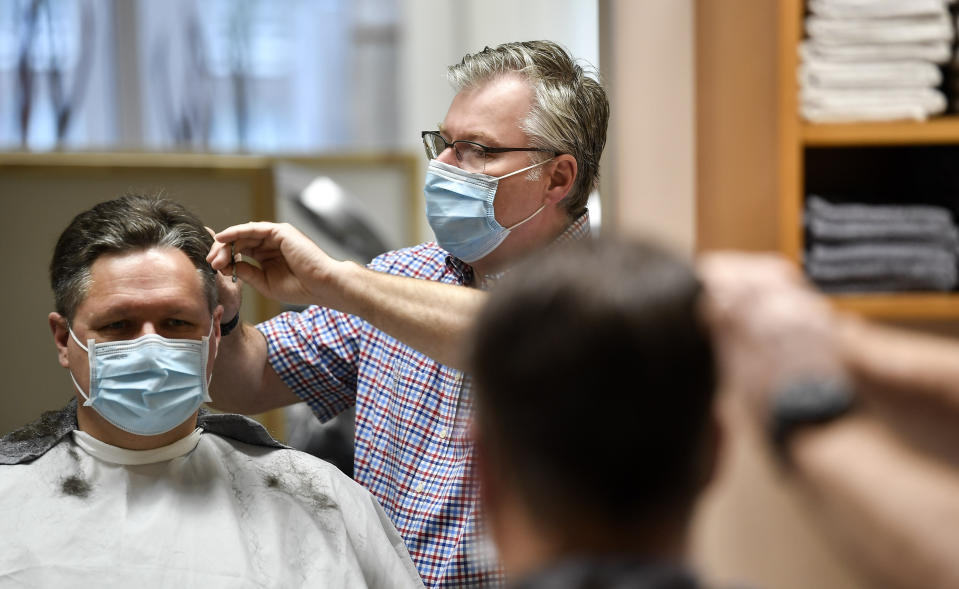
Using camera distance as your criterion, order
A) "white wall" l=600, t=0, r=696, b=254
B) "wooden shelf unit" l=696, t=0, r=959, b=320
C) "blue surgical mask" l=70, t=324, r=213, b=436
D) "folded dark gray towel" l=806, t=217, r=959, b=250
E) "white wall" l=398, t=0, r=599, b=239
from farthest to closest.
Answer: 1. "white wall" l=398, t=0, r=599, b=239
2. "white wall" l=600, t=0, r=696, b=254
3. "wooden shelf unit" l=696, t=0, r=959, b=320
4. "folded dark gray towel" l=806, t=217, r=959, b=250
5. "blue surgical mask" l=70, t=324, r=213, b=436

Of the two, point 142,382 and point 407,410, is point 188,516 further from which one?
point 407,410

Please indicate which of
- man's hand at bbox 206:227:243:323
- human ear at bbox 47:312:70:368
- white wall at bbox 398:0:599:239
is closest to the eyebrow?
man's hand at bbox 206:227:243:323

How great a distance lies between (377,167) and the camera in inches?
153

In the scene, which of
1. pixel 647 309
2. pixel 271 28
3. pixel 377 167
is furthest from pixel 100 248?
pixel 271 28

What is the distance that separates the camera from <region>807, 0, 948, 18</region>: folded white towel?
1.78 m

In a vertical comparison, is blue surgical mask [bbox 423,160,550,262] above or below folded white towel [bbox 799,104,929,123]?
below

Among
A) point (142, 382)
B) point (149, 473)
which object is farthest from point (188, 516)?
point (142, 382)

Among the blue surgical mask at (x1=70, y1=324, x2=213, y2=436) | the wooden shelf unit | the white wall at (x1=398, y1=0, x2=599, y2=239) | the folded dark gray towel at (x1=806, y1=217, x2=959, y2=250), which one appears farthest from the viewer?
the white wall at (x1=398, y1=0, x2=599, y2=239)

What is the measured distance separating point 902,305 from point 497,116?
89 cm

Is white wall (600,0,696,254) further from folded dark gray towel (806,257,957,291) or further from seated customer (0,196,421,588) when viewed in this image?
seated customer (0,196,421,588)

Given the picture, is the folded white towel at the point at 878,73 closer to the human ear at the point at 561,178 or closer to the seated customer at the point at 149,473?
the human ear at the point at 561,178

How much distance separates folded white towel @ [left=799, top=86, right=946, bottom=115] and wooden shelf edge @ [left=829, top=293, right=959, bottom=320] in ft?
1.17

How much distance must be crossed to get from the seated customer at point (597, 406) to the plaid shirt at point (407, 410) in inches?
43.1

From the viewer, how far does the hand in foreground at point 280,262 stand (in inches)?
68.4
